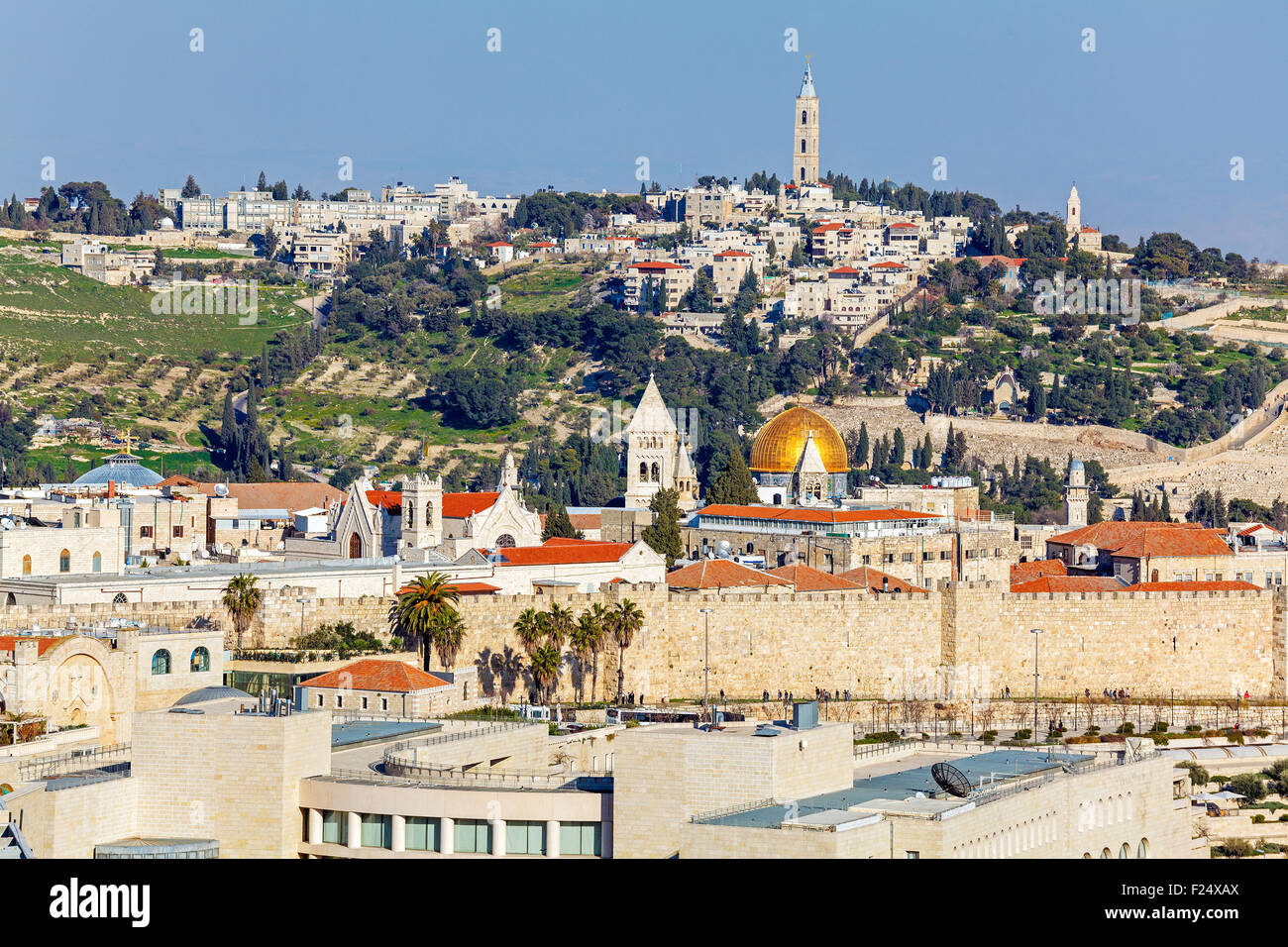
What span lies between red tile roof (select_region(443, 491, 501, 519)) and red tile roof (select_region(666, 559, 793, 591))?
9012 mm

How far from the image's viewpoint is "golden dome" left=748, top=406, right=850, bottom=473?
92.0 m

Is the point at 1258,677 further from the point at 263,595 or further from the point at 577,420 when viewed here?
the point at 577,420

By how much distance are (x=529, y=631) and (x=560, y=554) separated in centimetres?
1101

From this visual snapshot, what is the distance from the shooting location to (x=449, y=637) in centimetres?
5788

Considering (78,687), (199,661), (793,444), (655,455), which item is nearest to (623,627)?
(199,661)

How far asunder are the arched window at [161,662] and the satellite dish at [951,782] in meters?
20.8

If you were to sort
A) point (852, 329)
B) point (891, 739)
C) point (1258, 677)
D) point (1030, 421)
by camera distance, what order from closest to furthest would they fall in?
point (891, 739) < point (1258, 677) < point (1030, 421) < point (852, 329)

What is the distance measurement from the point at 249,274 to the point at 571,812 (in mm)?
158537

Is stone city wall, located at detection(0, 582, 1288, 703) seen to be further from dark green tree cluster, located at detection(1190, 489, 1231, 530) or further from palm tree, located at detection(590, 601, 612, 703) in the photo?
dark green tree cluster, located at detection(1190, 489, 1231, 530)

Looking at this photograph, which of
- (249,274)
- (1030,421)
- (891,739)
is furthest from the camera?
(249,274)

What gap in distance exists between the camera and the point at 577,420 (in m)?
149

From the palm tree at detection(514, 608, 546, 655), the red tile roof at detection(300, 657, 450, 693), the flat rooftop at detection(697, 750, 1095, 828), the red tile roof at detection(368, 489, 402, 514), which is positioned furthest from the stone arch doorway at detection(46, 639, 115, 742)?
the red tile roof at detection(368, 489, 402, 514)

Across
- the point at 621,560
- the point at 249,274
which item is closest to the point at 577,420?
the point at 249,274

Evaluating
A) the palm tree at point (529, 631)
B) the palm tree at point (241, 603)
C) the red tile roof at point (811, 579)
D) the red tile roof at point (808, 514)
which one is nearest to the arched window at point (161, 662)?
the palm tree at point (241, 603)
